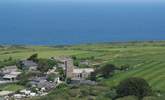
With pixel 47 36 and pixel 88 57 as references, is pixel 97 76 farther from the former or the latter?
pixel 47 36

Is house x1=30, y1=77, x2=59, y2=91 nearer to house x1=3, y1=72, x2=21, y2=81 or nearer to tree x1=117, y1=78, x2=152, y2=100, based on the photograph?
house x1=3, y1=72, x2=21, y2=81

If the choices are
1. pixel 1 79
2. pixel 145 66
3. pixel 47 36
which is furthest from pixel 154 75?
pixel 47 36

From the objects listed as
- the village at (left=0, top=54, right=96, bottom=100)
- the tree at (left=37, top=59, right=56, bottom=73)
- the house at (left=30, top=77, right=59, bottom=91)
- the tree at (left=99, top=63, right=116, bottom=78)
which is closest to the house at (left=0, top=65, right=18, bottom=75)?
the village at (left=0, top=54, right=96, bottom=100)

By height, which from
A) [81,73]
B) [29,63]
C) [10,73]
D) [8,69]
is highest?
[29,63]

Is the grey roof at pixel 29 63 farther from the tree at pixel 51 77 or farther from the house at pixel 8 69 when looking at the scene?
the tree at pixel 51 77

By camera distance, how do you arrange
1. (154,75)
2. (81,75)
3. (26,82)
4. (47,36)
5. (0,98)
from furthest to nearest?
1. (47,36)
2. (81,75)
3. (26,82)
4. (154,75)
5. (0,98)

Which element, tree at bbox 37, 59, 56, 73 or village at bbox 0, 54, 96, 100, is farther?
tree at bbox 37, 59, 56, 73

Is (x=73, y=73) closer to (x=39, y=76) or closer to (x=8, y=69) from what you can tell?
(x=39, y=76)

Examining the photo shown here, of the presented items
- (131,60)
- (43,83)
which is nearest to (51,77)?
(43,83)
